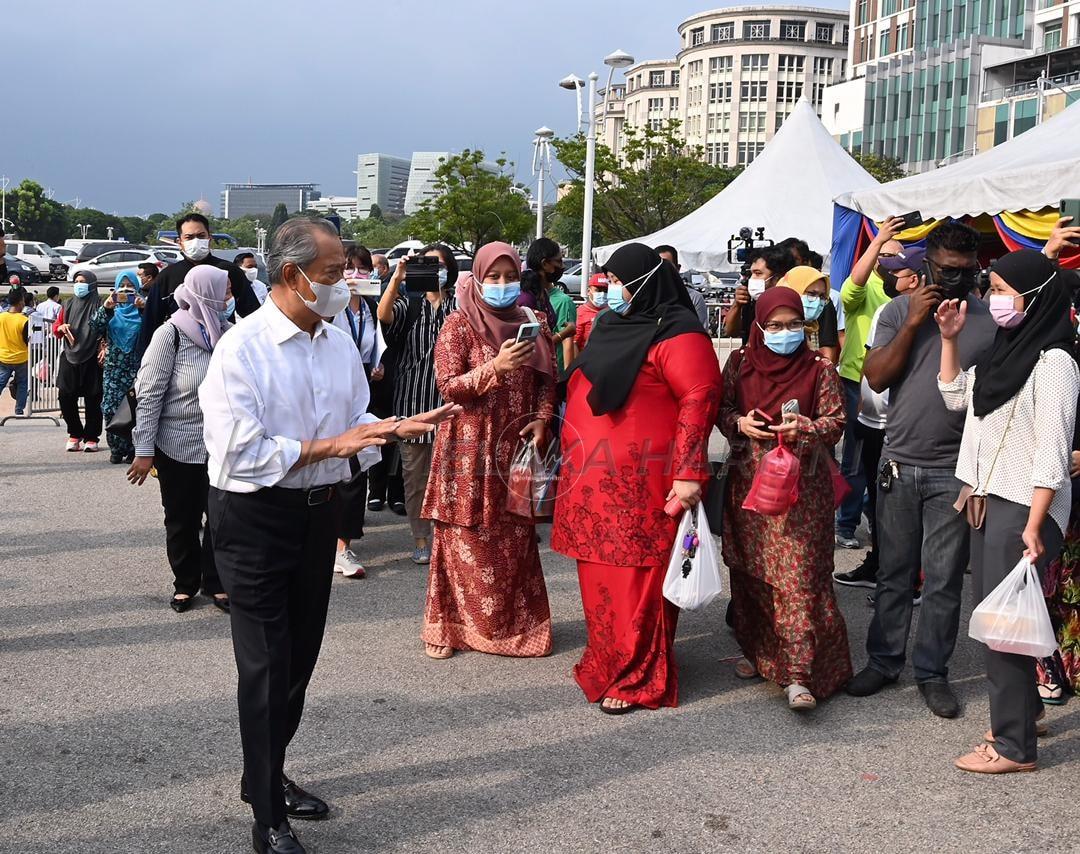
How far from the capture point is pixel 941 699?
15.1 feet

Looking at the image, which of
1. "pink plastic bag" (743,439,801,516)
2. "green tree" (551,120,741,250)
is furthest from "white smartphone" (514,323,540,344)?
"green tree" (551,120,741,250)

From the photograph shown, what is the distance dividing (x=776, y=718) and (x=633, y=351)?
158 cm

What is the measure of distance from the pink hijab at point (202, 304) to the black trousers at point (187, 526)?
0.69m

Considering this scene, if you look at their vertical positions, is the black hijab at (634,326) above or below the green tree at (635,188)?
below

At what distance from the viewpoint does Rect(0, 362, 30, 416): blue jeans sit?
41.7ft

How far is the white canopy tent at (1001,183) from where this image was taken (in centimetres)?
761

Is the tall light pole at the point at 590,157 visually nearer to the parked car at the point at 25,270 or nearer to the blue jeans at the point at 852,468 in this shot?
the blue jeans at the point at 852,468

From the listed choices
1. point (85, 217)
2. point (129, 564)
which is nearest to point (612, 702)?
point (129, 564)

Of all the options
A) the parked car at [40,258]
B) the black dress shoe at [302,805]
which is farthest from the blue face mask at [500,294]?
the parked car at [40,258]

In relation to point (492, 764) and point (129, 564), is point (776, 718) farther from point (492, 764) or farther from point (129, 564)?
point (129, 564)

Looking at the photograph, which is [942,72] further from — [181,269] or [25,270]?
[181,269]

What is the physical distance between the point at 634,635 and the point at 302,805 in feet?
5.13

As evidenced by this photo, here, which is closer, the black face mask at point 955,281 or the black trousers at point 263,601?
the black trousers at point 263,601

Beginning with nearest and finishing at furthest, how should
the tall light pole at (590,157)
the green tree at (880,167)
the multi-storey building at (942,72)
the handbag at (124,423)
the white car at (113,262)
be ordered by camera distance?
1. the handbag at (124,423)
2. the tall light pole at (590,157)
3. the white car at (113,262)
4. the green tree at (880,167)
5. the multi-storey building at (942,72)
